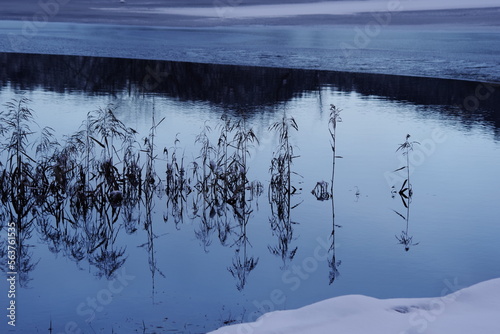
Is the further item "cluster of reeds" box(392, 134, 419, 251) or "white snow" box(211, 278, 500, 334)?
"cluster of reeds" box(392, 134, 419, 251)

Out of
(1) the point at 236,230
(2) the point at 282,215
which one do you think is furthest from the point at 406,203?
(1) the point at 236,230

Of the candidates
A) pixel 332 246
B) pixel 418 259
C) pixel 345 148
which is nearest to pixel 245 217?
pixel 332 246

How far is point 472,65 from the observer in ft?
238

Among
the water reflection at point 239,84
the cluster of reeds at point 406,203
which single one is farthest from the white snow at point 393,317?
the water reflection at point 239,84

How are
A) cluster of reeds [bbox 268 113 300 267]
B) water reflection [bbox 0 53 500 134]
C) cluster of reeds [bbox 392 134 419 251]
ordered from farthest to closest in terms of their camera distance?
water reflection [bbox 0 53 500 134], cluster of reeds [bbox 392 134 419 251], cluster of reeds [bbox 268 113 300 267]

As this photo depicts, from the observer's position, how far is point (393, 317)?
8.48 metres

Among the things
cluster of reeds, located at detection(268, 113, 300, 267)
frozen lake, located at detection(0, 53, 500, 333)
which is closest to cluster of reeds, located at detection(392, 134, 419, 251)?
frozen lake, located at detection(0, 53, 500, 333)

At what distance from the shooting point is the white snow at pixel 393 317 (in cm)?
807

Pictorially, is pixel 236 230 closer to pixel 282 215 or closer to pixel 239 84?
pixel 282 215

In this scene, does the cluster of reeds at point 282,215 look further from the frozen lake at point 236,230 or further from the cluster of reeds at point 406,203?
the cluster of reeds at point 406,203

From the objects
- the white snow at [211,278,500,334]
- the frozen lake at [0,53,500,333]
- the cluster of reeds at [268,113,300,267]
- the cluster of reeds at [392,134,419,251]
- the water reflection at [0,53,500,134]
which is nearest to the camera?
the white snow at [211,278,500,334]

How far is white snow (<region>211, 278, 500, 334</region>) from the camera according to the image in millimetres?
8070

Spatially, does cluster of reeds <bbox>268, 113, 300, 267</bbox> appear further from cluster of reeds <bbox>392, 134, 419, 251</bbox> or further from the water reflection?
the water reflection

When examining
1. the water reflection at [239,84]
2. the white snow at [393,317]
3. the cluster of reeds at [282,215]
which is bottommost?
the white snow at [393,317]
